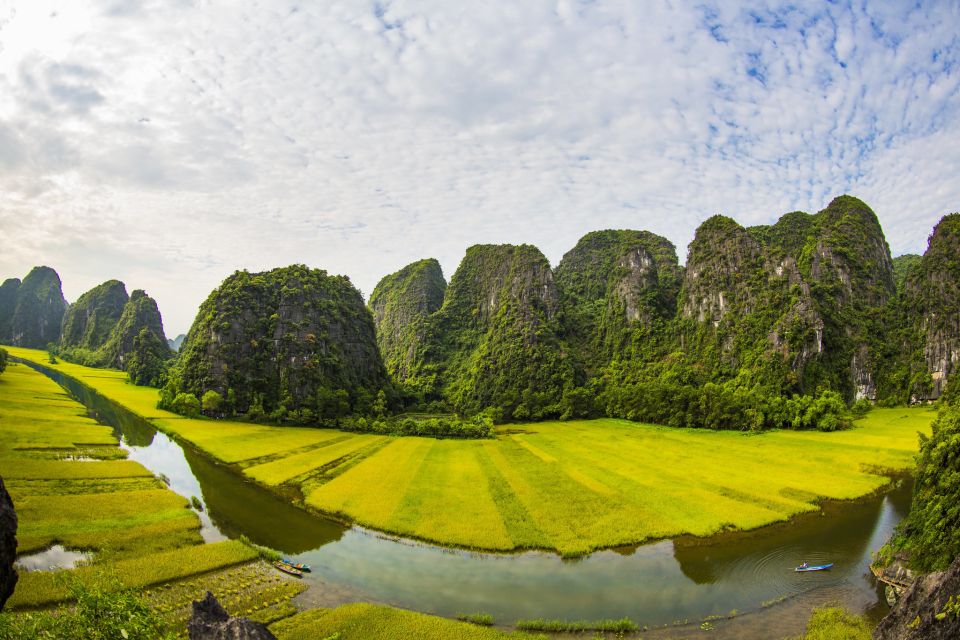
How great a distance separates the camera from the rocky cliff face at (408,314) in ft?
374

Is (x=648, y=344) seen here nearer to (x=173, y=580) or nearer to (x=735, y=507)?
(x=735, y=507)

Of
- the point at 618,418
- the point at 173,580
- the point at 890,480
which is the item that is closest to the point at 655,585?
the point at 173,580

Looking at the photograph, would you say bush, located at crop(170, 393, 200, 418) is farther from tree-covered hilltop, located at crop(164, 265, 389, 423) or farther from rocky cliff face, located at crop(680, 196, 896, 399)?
rocky cliff face, located at crop(680, 196, 896, 399)

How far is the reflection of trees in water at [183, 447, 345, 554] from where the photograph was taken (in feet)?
91.6

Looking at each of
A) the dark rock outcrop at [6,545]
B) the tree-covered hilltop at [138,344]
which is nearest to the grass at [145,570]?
the dark rock outcrop at [6,545]

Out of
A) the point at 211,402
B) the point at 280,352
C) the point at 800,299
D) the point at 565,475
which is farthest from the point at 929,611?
the point at 280,352

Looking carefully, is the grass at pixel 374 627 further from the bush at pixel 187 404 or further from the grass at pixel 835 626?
the bush at pixel 187 404

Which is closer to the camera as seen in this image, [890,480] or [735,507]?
[735,507]

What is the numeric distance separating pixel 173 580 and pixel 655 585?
23.1 m

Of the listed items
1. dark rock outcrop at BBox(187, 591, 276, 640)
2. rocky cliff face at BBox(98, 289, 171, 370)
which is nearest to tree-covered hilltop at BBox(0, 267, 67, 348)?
rocky cliff face at BBox(98, 289, 171, 370)

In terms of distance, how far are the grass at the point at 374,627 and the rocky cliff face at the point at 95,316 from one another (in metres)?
160

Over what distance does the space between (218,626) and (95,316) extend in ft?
570

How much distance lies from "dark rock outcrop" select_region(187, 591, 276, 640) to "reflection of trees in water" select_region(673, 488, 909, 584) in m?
21.1

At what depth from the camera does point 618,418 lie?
76.8 meters
